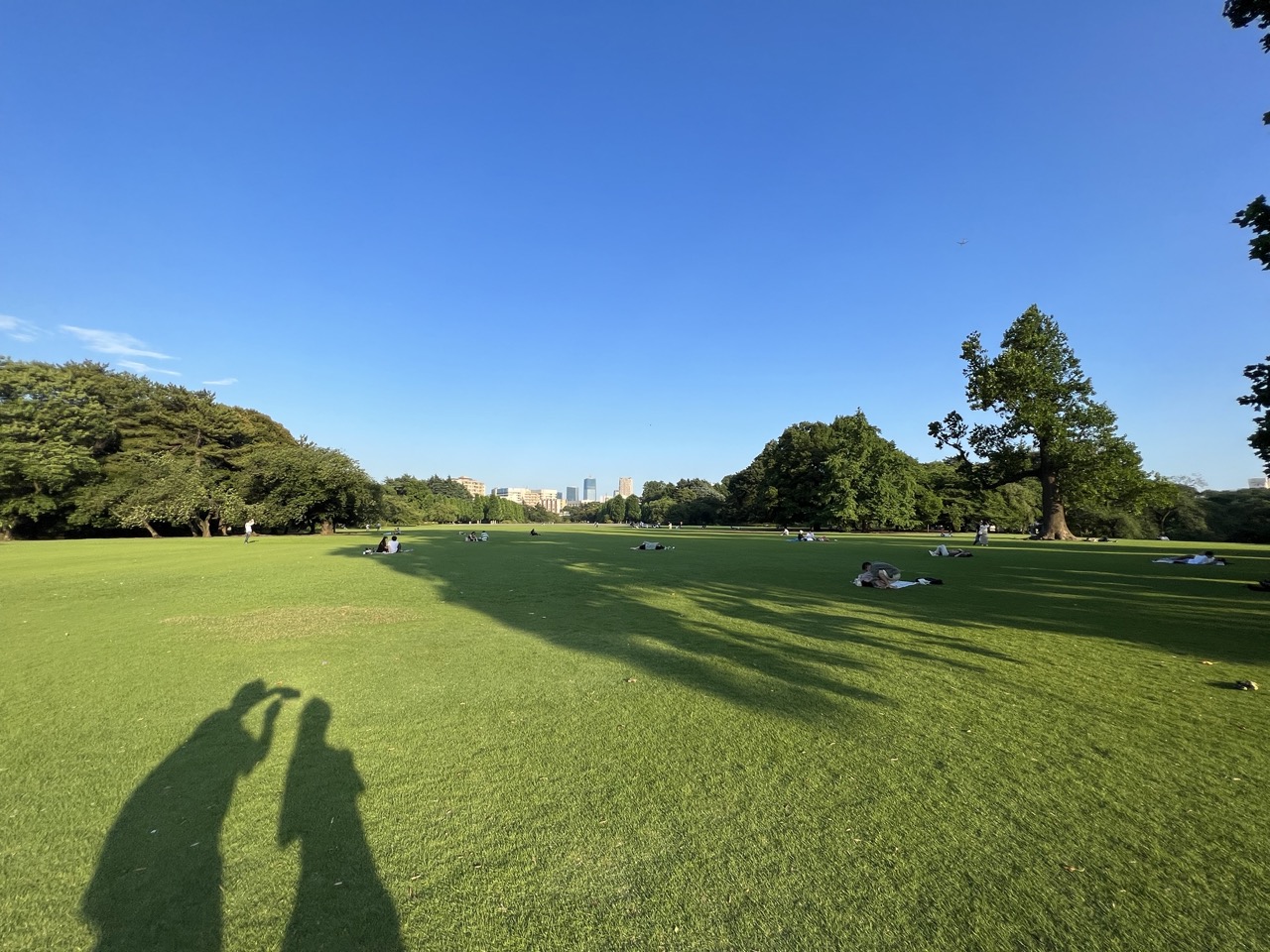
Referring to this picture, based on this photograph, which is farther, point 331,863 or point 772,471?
point 772,471

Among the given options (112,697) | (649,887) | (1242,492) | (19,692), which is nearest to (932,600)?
(649,887)

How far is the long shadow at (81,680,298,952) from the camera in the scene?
238cm

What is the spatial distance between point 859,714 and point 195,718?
5.91m

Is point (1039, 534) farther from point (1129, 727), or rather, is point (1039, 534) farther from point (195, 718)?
point (195, 718)

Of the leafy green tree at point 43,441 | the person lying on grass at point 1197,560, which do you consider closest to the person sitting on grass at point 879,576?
the person lying on grass at point 1197,560

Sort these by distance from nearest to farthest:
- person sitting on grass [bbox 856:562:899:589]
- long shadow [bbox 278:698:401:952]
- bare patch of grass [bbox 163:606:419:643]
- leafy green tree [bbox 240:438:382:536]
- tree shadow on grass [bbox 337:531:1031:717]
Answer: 1. long shadow [bbox 278:698:401:952]
2. tree shadow on grass [bbox 337:531:1031:717]
3. bare patch of grass [bbox 163:606:419:643]
4. person sitting on grass [bbox 856:562:899:589]
5. leafy green tree [bbox 240:438:382:536]

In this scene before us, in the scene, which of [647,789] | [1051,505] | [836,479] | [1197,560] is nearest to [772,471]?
[836,479]

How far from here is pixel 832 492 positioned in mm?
51406

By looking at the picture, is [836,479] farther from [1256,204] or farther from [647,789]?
[647,789]

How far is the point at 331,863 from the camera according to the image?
2820mm

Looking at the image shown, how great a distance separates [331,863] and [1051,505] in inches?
1665

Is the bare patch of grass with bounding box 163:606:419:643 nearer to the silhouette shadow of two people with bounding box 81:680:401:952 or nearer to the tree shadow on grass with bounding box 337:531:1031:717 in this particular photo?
the tree shadow on grass with bounding box 337:531:1031:717

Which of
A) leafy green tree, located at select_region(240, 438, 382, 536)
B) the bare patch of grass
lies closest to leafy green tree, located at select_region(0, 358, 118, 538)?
leafy green tree, located at select_region(240, 438, 382, 536)

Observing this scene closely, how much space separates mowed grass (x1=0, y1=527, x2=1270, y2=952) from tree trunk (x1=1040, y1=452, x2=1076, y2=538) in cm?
3079
